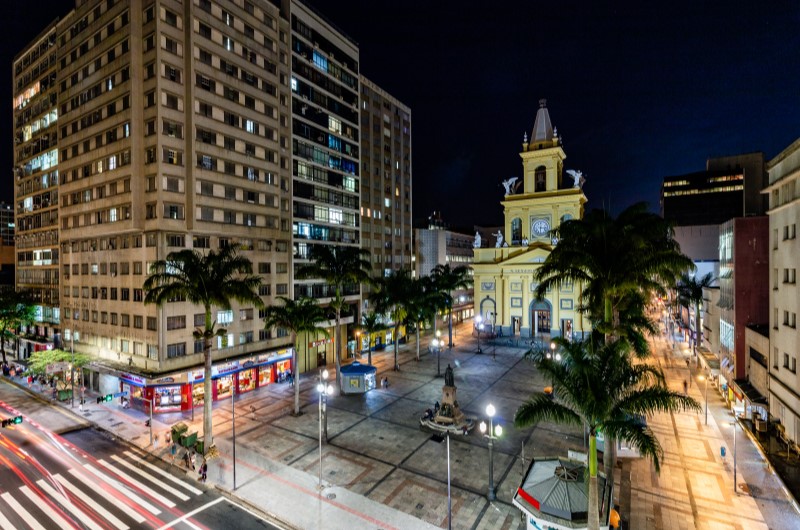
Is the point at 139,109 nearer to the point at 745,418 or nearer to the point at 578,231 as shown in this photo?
the point at 578,231

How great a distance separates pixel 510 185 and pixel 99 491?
6882cm

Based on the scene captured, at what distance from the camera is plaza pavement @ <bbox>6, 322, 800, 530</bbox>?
1969 centimetres

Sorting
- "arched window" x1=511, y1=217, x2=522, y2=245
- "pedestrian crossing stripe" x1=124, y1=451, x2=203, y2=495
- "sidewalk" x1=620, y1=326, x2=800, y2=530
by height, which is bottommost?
"pedestrian crossing stripe" x1=124, y1=451, x2=203, y2=495

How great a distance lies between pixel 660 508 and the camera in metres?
20.1

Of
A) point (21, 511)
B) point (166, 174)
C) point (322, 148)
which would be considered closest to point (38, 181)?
point (166, 174)

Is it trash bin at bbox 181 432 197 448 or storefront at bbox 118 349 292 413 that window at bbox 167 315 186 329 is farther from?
trash bin at bbox 181 432 197 448

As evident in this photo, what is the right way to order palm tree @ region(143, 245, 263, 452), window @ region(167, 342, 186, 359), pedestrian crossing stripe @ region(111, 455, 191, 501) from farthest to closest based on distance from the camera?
window @ region(167, 342, 186, 359) → palm tree @ region(143, 245, 263, 452) → pedestrian crossing stripe @ region(111, 455, 191, 501)

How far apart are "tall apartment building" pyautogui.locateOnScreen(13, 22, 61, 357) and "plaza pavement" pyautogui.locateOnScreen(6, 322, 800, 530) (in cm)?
2357

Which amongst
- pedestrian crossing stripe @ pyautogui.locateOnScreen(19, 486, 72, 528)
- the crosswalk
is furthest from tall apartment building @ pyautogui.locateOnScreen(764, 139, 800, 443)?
pedestrian crossing stripe @ pyautogui.locateOnScreen(19, 486, 72, 528)

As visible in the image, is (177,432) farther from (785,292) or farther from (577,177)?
(577,177)

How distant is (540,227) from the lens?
7044 cm

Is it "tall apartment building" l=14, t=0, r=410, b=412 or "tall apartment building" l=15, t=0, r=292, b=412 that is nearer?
"tall apartment building" l=15, t=0, r=292, b=412

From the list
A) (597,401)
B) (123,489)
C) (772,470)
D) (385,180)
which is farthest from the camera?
(385,180)

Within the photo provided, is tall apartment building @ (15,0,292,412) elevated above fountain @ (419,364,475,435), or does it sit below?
above
